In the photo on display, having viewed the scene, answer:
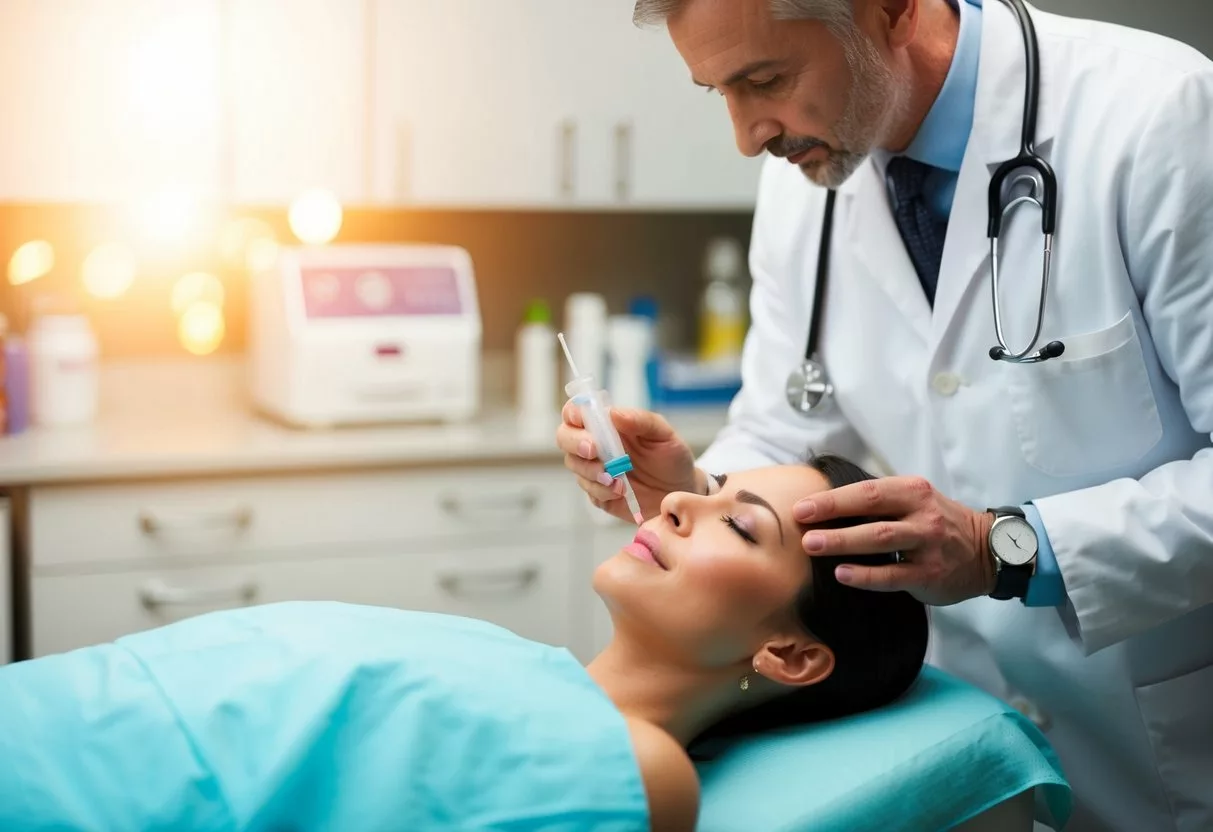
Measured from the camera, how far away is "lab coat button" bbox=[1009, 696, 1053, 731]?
1.56 metres

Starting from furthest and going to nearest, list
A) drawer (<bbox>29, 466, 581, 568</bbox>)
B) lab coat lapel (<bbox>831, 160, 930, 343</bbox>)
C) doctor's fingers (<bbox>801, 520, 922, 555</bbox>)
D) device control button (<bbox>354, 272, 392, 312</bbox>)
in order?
device control button (<bbox>354, 272, 392, 312</bbox>)
drawer (<bbox>29, 466, 581, 568</bbox>)
lab coat lapel (<bbox>831, 160, 930, 343</bbox>)
doctor's fingers (<bbox>801, 520, 922, 555</bbox>)

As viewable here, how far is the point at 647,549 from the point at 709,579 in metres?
0.07

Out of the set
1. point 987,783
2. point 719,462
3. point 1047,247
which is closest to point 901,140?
point 1047,247

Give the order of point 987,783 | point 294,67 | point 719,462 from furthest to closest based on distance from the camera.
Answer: point 294,67 → point 719,462 → point 987,783

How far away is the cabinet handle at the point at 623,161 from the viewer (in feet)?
9.39

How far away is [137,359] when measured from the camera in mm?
2857

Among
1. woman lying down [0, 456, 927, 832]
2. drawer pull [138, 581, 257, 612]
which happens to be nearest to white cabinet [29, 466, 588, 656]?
drawer pull [138, 581, 257, 612]

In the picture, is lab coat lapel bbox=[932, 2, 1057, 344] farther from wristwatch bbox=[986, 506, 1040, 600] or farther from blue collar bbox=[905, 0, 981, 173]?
wristwatch bbox=[986, 506, 1040, 600]

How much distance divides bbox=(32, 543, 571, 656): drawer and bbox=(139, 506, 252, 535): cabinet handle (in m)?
0.08

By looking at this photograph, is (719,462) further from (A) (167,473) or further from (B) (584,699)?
(A) (167,473)

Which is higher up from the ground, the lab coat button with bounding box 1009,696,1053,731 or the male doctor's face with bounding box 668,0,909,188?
the male doctor's face with bounding box 668,0,909,188

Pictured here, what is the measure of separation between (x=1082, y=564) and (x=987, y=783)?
0.24 m

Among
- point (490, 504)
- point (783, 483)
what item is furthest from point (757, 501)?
point (490, 504)

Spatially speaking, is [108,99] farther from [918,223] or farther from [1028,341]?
[1028,341]
